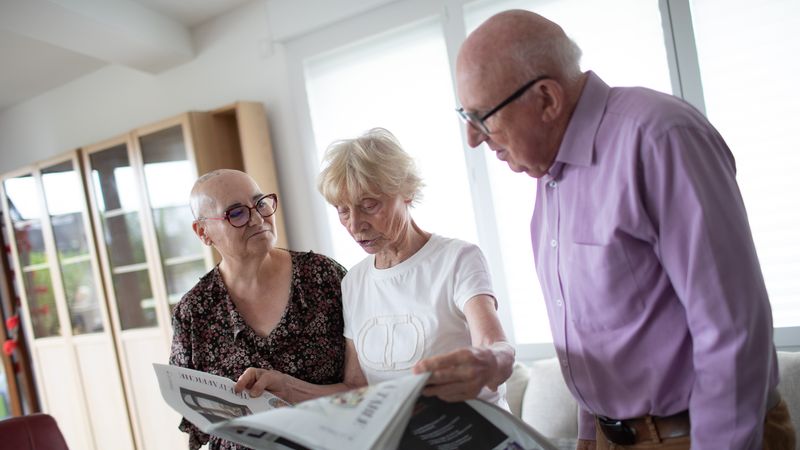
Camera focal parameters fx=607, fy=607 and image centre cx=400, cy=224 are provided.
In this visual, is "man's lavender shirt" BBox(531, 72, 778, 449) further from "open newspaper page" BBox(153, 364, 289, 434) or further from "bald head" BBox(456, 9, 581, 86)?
"open newspaper page" BBox(153, 364, 289, 434)

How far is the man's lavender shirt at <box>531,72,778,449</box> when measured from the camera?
79 cm

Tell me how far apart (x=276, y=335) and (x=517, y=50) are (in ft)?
3.17

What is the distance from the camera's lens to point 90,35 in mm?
3246

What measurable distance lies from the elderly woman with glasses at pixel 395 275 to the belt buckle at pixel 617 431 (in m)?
0.28

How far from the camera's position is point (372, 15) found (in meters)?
3.20

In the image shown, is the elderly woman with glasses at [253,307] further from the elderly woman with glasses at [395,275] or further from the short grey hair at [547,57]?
the short grey hair at [547,57]

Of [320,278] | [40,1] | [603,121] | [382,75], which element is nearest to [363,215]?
[320,278]

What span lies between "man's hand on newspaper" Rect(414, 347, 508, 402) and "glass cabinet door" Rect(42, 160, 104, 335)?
12.4 ft

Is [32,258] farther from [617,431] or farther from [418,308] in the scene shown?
[617,431]

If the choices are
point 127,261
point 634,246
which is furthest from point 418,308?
point 127,261

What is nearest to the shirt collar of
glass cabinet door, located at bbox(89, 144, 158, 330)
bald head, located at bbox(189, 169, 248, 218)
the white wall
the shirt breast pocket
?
the shirt breast pocket

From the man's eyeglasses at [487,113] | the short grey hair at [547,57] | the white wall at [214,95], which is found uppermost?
the white wall at [214,95]

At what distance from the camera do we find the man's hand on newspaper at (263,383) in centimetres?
133

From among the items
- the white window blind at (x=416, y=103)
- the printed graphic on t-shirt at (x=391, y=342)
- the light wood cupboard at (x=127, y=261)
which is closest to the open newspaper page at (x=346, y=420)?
the printed graphic on t-shirt at (x=391, y=342)
